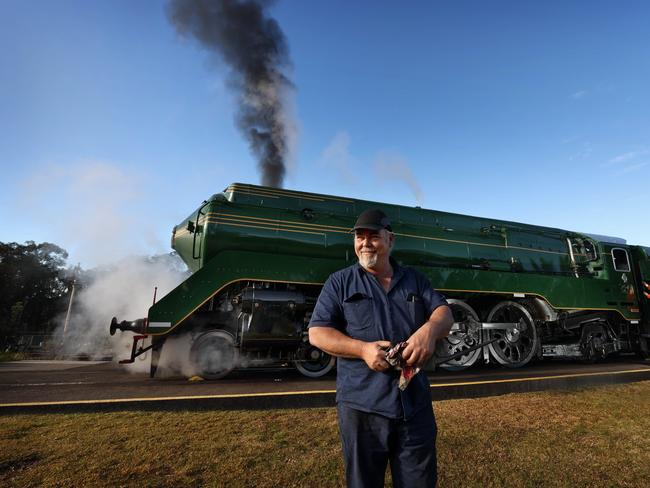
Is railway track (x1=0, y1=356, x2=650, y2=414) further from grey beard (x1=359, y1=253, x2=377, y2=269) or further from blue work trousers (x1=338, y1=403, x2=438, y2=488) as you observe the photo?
grey beard (x1=359, y1=253, x2=377, y2=269)

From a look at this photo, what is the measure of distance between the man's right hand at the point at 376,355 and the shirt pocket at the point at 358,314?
181mm

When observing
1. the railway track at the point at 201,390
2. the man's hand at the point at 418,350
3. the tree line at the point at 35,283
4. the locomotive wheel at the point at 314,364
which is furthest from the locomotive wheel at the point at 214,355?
the tree line at the point at 35,283

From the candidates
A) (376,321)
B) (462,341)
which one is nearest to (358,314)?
(376,321)

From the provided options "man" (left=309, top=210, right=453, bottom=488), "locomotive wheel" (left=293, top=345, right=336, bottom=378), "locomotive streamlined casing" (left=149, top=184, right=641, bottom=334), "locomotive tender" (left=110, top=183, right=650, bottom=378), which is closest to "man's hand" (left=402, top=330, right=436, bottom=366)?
"man" (left=309, top=210, right=453, bottom=488)

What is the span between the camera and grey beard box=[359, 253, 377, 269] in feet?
6.52

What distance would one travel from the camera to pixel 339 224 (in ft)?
24.4

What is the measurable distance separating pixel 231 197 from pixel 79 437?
4653mm

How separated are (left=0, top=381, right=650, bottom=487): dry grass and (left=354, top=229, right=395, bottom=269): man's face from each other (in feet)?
5.99

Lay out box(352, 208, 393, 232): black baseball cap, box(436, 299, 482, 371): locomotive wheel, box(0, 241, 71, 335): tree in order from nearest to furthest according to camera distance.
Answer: box(352, 208, 393, 232): black baseball cap → box(436, 299, 482, 371): locomotive wheel → box(0, 241, 71, 335): tree

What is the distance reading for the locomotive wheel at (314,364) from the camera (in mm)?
6605

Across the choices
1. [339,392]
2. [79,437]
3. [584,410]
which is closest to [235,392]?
[79,437]

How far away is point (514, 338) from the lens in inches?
324

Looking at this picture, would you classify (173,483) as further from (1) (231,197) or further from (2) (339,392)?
(1) (231,197)

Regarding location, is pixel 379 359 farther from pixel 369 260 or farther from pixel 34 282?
pixel 34 282
